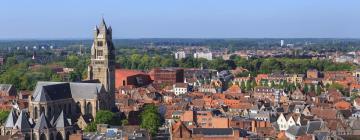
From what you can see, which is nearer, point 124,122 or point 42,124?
point 42,124

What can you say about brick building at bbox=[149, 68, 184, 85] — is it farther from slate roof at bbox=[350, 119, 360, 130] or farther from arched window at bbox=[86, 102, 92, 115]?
slate roof at bbox=[350, 119, 360, 130]

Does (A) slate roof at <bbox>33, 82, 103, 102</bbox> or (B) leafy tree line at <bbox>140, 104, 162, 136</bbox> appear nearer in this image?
(B) leafy tree line at <bbox>140, 104, 162, 136</bbox>

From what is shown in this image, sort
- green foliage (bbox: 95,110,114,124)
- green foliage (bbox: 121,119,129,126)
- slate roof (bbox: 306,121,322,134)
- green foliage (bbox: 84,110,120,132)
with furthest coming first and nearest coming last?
green foliage (bbox: 121,119,129,126) < green foliage (bbox: 95,110,114,124) < green foliage (bbox: 84,110,120,132) < slate roof (bbox: 306,121,322,134)

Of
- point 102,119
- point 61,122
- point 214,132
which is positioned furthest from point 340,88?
point 61,122

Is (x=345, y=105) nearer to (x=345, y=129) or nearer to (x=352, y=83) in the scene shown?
(x=345, y=129)

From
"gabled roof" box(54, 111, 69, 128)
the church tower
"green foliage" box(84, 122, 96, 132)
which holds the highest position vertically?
the church tower

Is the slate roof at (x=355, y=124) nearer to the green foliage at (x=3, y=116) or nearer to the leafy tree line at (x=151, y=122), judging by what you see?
the leafy tree line at (x=151, y=122)

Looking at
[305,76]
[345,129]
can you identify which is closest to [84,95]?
[345,129]

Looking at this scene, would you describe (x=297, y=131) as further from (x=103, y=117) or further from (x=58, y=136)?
(x=58, y=136)

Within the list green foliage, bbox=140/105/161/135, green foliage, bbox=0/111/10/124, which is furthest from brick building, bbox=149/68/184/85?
green foliage, bbox=140/105/161/135
